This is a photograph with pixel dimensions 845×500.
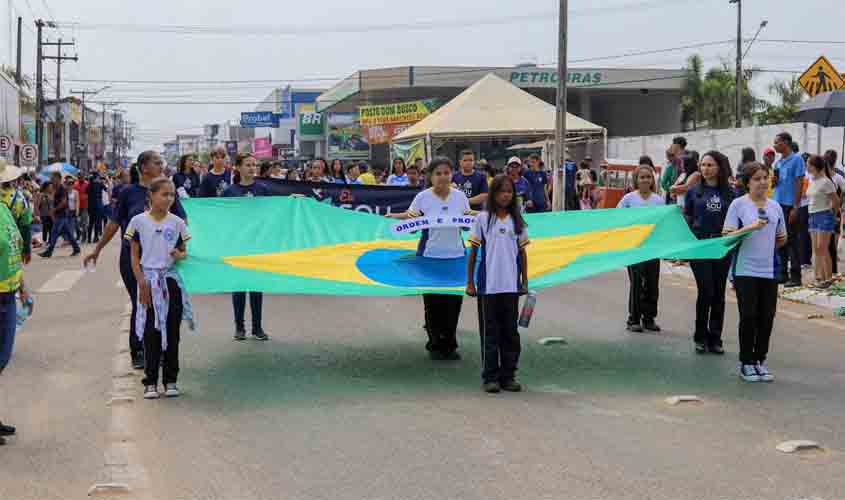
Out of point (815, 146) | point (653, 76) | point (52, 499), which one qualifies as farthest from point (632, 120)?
point (52, 499)

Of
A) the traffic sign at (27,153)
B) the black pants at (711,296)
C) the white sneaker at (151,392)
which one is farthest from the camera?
the traffic sign at (27,153)

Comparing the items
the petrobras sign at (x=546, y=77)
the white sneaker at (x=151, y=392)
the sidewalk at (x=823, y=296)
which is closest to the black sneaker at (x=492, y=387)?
the white sneaker at (x=151, y=392)

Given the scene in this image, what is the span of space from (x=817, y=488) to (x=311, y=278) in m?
4.68

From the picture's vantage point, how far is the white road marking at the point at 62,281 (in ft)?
54.7

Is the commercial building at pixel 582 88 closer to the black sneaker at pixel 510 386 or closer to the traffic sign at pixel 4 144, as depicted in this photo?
the traffic sign at pixel 4 144

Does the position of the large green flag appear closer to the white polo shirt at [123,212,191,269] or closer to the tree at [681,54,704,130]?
the white polo shirt at [123,212,191,269]

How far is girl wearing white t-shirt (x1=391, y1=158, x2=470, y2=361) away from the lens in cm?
972

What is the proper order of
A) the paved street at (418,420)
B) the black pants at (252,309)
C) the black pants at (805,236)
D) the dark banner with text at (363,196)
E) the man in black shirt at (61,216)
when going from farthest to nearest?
the man in black shirt at (61,216), the black pants at (805,236), the dark banner with text at (363,196), the black pants at (252,309), the paved street at (418,420)

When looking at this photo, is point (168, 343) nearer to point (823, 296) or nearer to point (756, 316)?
point (756, 316)

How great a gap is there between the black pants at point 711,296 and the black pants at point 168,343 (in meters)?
4.67

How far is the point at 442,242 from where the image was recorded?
9.81 m

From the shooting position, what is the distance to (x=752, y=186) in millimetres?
9008

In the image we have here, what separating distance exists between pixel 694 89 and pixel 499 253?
51.3 meters

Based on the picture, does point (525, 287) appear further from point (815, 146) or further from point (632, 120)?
point (632, 120)
